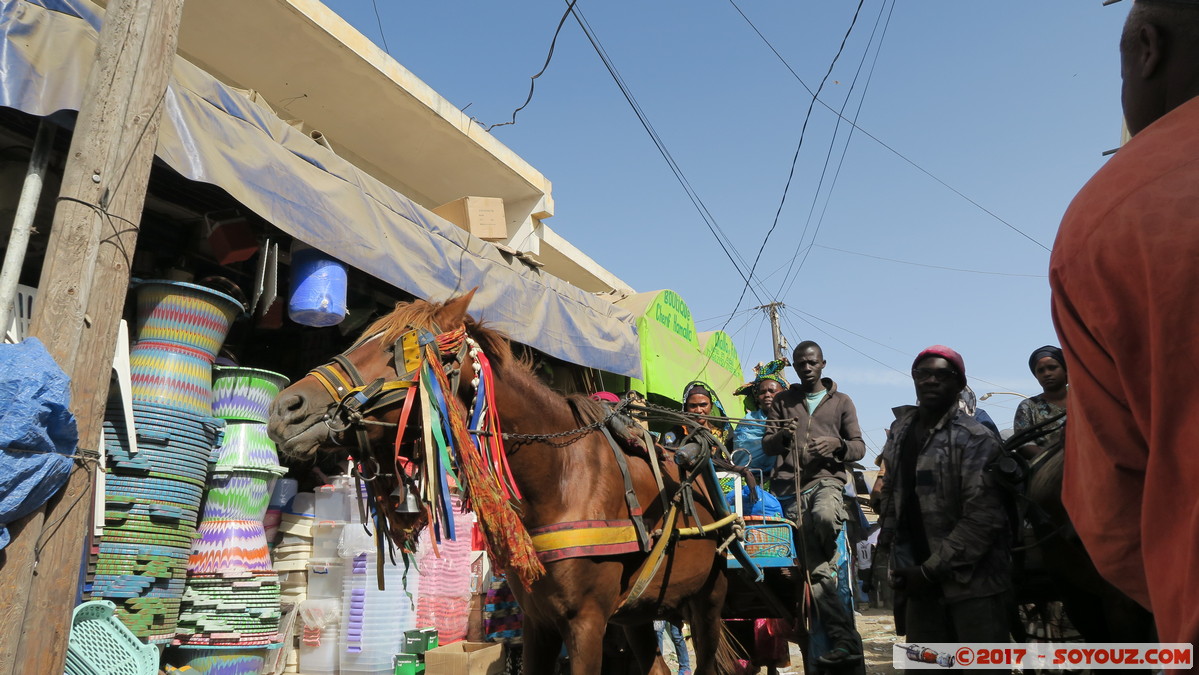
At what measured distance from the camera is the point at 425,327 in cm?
330

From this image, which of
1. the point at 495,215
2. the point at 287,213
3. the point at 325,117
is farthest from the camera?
the point at 325,117

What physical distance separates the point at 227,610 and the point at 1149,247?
495 cm

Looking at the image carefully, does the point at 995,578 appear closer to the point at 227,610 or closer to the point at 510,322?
the point at 510,322

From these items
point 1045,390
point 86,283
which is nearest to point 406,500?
point 86,283

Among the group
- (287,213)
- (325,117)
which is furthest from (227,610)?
(325,117)

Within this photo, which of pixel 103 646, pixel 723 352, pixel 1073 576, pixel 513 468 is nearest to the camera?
pixel 513 468

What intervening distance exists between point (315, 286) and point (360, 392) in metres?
1.94

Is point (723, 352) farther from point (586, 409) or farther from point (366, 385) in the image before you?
point (366, 385)

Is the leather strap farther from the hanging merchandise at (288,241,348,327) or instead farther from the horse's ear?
the hanging merchandise at (288,241,348,327)

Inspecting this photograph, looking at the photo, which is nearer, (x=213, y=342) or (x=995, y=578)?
(x=995, y=578)

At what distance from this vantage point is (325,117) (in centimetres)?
862

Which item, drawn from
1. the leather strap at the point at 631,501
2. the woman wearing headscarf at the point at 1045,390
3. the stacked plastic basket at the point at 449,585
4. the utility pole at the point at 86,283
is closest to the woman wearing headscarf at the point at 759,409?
the woman wearing headscarf at the point at 1045,390

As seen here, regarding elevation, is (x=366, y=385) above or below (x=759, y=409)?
below

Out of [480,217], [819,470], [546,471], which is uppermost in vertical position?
[480,217]
